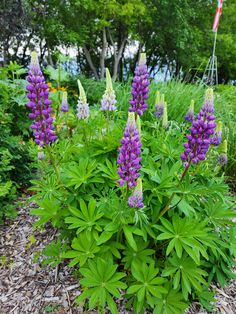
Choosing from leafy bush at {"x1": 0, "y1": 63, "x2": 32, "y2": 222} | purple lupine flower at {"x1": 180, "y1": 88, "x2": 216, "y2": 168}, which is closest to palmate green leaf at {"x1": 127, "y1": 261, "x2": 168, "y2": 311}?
purple lupine flower at {"x1": 180, "y1": 88, "x2": 216, "y2": 168}

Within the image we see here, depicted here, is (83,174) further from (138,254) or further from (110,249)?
(138,254)

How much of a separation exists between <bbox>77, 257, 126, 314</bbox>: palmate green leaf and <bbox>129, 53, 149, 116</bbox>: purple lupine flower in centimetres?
110

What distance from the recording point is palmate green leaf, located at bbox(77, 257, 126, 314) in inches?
69.9

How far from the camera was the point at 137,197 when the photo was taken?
1.68 m

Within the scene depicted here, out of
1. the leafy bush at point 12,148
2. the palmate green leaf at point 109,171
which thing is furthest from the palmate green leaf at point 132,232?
the leafy bush at point 12,148

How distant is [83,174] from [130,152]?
54 cm

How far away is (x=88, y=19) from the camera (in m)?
12.2

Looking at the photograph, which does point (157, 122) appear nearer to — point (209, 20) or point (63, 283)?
point (63, 283)

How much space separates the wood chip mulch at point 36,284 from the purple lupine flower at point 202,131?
1.26 m

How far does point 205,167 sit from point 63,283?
1.48 m

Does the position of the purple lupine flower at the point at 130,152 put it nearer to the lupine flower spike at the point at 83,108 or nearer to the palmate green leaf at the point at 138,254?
the palmate green leaf at the point at 138,254

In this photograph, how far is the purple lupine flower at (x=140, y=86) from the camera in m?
2.09

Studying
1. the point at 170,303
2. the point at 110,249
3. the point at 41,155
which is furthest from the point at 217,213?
the point at 41,155

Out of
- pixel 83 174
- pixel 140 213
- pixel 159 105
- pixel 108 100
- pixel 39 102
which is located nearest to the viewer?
pixel 39 102
